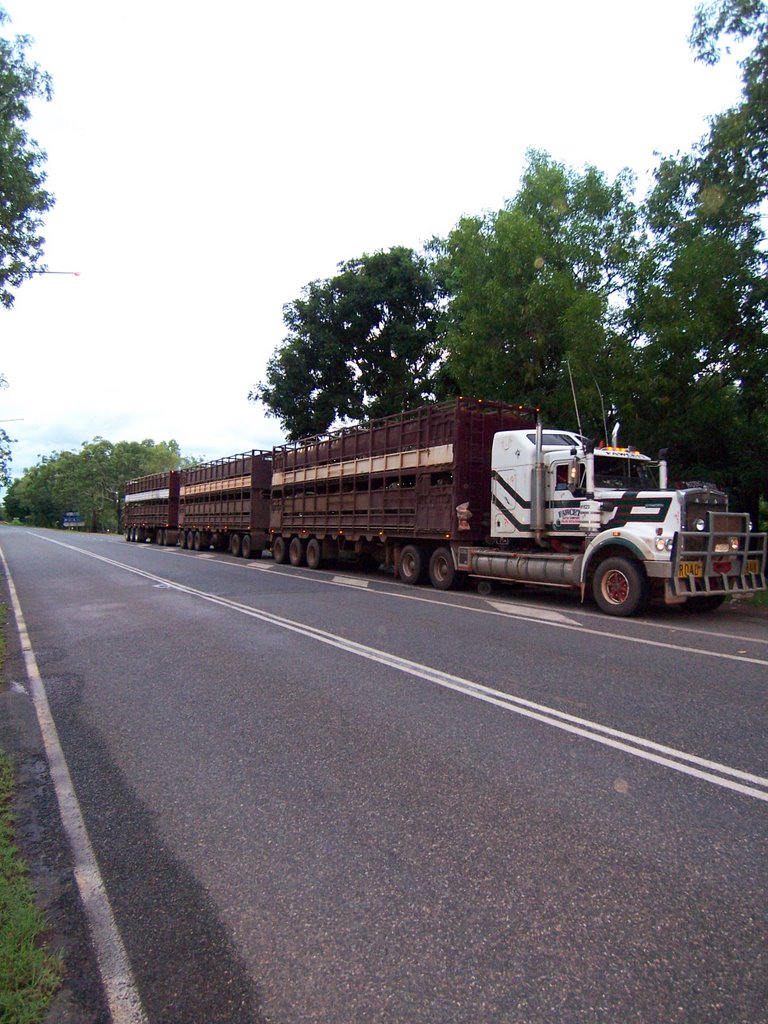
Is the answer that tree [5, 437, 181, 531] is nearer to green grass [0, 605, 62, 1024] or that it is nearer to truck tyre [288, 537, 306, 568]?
truck tyre [288, 537, 306, 568]

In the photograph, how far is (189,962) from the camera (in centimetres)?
266

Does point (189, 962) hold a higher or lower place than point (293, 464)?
lower

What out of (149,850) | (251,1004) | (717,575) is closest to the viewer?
(251,1004)

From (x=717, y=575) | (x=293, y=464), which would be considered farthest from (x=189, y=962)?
(x=293, y=464)

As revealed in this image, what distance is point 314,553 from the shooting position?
70.6 ft

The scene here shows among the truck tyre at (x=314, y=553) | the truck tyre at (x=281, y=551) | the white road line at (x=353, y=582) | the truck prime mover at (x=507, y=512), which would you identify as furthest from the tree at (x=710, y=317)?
the truck tyre at (x=281, y=551)

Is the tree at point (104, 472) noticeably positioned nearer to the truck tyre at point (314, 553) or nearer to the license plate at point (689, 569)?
the truck tyre at point (314, 553)

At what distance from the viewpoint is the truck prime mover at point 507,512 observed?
11.0 meters

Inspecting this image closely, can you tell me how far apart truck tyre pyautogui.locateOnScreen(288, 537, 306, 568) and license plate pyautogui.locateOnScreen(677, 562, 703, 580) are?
13.9 m

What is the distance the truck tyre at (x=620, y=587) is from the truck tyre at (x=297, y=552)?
1242 centimetres

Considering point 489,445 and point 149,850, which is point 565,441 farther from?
point 149,850

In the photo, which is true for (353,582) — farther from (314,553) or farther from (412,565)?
(314,553)

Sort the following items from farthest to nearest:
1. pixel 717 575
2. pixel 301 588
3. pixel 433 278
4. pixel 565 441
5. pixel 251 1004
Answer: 1. pixel 433 278
2. pixel 301 588
3. pixel 565 441
4. pixel 717 575
5. pixel 251 1004

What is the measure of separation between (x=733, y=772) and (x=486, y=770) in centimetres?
155
